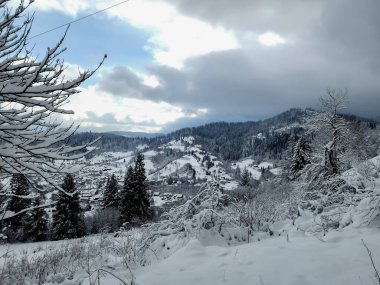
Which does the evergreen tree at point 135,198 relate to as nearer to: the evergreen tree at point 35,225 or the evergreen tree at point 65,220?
the evergreen tree at point 65,220

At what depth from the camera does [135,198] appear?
38125 millimetres

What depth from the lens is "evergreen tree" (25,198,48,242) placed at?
35.3 m

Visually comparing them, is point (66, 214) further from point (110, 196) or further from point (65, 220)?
point (110, 196)

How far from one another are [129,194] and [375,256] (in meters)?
35.6

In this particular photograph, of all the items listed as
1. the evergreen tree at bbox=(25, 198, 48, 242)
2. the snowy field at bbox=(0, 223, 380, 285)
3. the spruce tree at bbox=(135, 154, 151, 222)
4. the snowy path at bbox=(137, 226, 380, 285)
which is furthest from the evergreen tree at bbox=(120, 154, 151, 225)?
the snowy path at bbox=(137, 226, 380, 285)

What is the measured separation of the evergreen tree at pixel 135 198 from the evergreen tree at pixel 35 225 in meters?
8.12

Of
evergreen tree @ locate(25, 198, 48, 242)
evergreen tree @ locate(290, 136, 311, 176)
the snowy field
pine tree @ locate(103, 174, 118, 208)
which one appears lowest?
evergreen tree @ locate(25, 198, 48, 242)

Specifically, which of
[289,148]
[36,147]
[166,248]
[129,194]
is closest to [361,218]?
[166,248]

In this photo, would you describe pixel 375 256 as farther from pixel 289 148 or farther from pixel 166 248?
pixel 289 148

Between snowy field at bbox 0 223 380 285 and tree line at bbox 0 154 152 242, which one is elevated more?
snowy field at bbox 0 223 380 285

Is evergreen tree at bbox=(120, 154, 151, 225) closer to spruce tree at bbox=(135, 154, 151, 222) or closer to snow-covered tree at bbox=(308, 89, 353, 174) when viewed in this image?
spruce tree at bbox=(135, 154, 151, 222)

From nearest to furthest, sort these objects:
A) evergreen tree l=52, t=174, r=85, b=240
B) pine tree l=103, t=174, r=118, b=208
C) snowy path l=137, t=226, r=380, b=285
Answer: snowy path l=137, t=226, r=380, b=285, evergreen tree l=52, t=174, r=85, b=240, pine tree l=103, t=174, r=118, b=208

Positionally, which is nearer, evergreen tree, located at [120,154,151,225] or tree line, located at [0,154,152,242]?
tree line, located at [0,154,152,242]

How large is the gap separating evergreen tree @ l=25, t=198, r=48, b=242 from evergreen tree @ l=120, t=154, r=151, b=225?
8.12 meters
